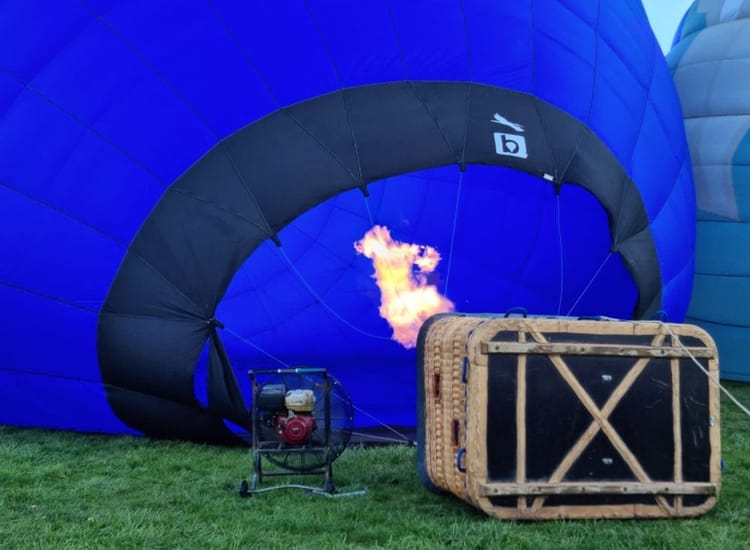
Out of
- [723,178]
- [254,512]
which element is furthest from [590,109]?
[254,512]

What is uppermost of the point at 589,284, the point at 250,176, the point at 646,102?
the point at 646,102

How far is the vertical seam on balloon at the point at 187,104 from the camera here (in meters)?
5.11

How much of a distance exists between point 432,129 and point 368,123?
405 mm

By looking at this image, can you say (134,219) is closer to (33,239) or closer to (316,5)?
(33,239)

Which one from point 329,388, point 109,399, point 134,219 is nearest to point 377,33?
point 134,219

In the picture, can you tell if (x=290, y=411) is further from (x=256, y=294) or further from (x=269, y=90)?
(x=256, y=294)

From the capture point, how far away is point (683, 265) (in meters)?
6.92

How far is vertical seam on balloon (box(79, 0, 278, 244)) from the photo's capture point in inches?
201

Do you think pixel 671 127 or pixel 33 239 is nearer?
pixel 33 239

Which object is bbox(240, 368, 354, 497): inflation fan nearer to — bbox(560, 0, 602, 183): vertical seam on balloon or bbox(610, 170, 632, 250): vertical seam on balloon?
bbox(560, 0, 602, 183): vertical seam on balloon

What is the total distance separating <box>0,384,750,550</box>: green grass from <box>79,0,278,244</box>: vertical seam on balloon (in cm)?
141

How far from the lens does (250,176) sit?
5.15 meters

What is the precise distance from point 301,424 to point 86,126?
7.69 ft

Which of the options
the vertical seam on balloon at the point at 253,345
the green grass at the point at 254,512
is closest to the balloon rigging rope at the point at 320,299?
the vertical seam on balloon at the point at 253,345
